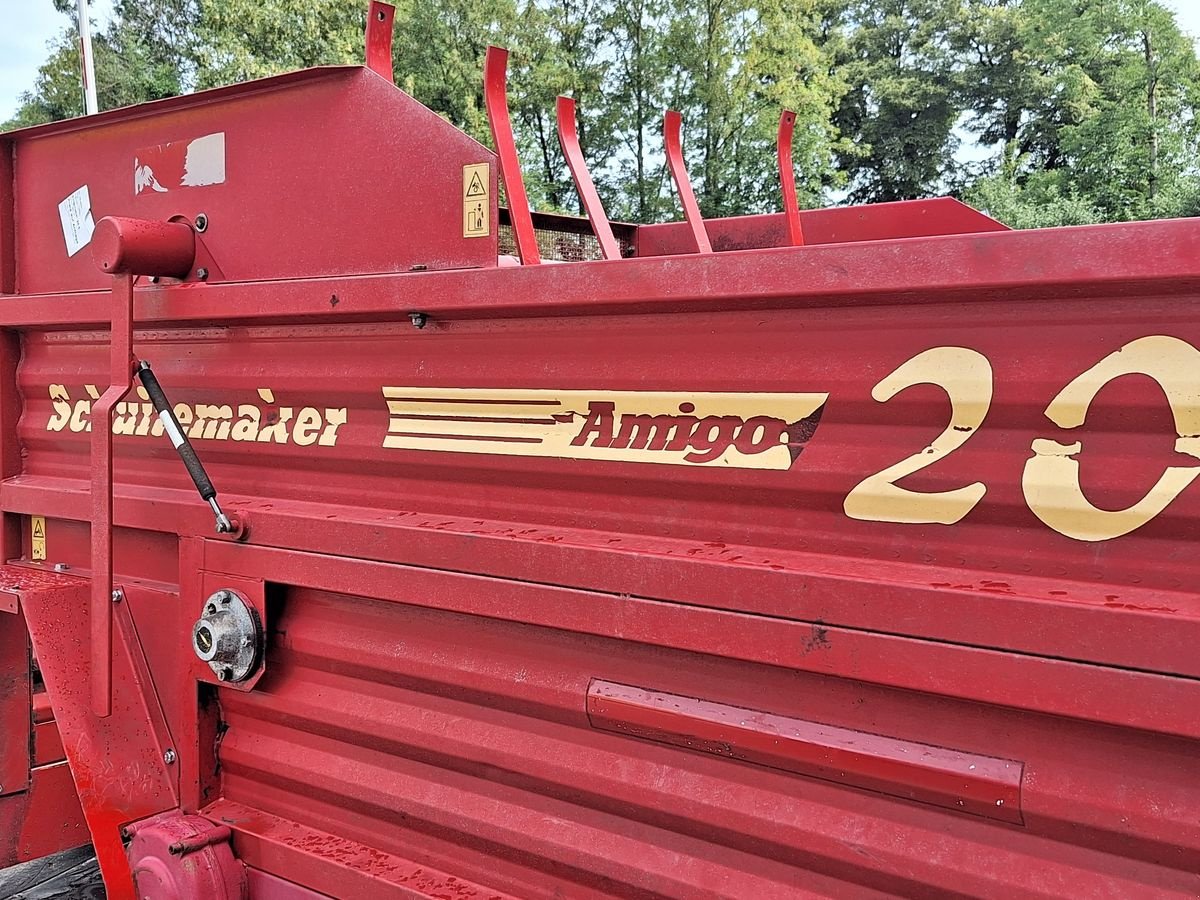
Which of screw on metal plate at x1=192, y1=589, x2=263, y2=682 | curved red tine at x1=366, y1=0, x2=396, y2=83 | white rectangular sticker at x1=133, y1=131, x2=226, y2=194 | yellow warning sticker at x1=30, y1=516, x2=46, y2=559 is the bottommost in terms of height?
screw on metal plate at x1=192, y1=589, x2=263, y2=682

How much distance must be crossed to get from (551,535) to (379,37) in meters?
1.11

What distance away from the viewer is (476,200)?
200 cm

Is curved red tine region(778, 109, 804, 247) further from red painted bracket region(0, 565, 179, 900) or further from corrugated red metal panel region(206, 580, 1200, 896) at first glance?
red painted bracket region(0, 565, 179, 900)

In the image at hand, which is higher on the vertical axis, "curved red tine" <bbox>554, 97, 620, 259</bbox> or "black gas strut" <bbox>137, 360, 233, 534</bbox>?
"curved red tine" <bbox>554, 97, 620, 259</bbox>

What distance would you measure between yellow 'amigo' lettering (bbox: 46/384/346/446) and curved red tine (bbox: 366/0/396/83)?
72 centimetres

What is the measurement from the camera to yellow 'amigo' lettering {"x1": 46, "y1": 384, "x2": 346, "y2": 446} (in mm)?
2254

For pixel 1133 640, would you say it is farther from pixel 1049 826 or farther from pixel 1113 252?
pixel 1113 252

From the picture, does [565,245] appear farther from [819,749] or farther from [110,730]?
[819,749]

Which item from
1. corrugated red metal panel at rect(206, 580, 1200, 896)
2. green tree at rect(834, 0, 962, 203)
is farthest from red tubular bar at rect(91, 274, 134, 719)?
green tree at rect(834, 0, 962, 203)

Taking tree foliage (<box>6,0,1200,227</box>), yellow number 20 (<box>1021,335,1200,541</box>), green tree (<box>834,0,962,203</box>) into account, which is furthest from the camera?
green tree (<box>834,0,962,203</box>)

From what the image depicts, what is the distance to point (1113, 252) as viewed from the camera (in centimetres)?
133

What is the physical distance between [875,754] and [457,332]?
3.55 ft

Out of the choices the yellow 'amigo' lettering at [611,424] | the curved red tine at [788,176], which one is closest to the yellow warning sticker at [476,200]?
the yellow 'amigo' lettering at [611,424]

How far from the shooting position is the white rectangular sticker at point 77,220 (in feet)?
8.75
